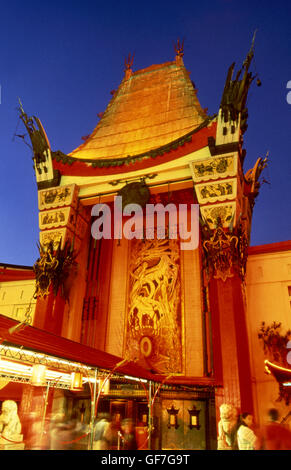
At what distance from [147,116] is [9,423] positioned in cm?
1138

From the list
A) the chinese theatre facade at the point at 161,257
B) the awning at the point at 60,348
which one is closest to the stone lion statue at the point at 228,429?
the chinese theatre facade at the point at 161,257

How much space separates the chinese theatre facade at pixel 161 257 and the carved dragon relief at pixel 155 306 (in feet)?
0.11

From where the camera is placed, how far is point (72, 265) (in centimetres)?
1195

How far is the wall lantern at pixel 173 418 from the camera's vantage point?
9.78 m

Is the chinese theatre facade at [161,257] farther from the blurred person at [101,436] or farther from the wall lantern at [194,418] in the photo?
the blurred person at [101,436]

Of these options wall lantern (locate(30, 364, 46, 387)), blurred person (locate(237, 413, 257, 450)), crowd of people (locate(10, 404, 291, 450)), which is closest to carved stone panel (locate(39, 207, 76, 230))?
crowd of people (locate(10, 404, 291, 450))

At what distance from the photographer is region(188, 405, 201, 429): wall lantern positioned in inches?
379

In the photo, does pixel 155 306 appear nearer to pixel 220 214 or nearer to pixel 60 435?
pixel 220 214

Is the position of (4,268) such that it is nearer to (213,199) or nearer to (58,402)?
(58,402)

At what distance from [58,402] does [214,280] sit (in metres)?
6.25

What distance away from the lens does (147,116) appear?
13.8 metres

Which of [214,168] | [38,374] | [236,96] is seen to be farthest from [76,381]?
[236,96]

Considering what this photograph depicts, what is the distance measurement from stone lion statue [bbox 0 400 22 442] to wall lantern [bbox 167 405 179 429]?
16.7 feet
